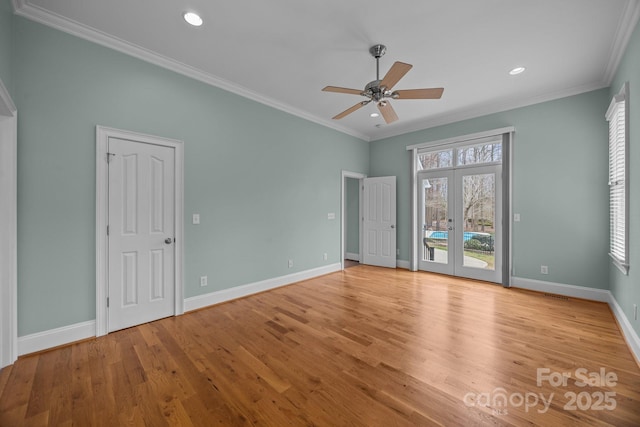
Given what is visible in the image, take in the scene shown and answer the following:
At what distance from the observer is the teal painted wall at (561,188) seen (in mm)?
3525

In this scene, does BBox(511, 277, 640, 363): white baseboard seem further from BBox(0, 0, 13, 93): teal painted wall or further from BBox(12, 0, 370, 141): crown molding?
BBox(0, 0, 13, 93): teal painted wall

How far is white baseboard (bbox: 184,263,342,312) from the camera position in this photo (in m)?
3.24

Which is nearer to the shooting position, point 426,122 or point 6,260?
point 6,260

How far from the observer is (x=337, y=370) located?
2.00 meters

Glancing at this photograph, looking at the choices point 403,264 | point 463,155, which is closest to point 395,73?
point 463,155

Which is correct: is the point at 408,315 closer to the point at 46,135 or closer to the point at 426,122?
the point at 426,122

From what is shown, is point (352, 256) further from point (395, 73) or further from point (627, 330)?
point (395, 73)

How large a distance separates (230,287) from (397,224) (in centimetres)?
377

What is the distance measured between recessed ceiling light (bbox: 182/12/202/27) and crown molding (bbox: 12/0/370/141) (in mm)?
805

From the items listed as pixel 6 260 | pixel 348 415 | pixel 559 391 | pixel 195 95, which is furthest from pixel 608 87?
pixel 6 260

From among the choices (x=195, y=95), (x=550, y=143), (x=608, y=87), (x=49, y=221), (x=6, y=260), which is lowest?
(x=6, y=260)

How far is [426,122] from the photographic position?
5.06m

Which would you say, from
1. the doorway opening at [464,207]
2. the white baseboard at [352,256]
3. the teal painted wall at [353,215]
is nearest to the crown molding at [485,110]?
the doorway opening at [464,207]

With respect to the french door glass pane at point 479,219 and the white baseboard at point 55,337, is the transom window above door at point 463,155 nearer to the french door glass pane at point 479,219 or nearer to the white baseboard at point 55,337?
the french door glass pane at point 479,219
